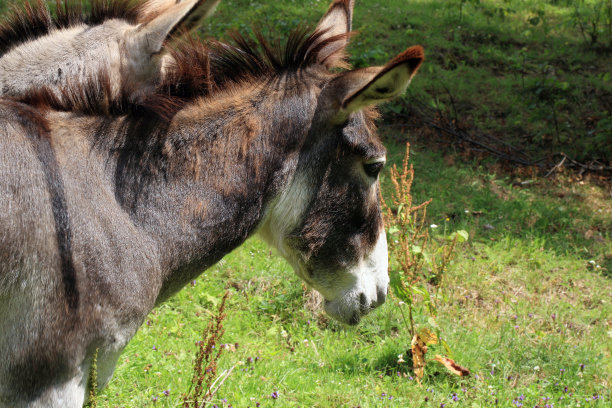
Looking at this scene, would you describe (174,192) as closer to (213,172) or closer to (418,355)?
(213,172)

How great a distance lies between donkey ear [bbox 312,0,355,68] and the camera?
9.29ft

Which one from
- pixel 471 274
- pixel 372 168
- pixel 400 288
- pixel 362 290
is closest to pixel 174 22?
pixel 372 168

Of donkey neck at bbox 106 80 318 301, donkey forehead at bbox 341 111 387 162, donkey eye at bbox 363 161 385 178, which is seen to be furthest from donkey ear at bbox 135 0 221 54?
donkey eye at bbox 363 161 385 178

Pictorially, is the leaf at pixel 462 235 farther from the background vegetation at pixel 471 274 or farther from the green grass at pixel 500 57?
the green grass at pixel 500 57

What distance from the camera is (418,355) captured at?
13.6 feet

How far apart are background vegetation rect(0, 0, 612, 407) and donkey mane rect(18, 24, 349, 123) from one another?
0.74 ft

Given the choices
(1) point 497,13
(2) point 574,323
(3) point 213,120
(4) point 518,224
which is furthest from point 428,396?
(1) point 497,13

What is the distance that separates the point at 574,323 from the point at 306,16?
306 inches

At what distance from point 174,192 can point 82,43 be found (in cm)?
194

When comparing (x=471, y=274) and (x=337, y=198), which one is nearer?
(x=337, y=198)

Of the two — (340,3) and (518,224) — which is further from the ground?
(340,3)

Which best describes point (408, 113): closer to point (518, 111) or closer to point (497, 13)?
point (518, 111)

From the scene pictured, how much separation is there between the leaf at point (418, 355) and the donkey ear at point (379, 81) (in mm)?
2187

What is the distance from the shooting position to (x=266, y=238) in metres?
2.83
